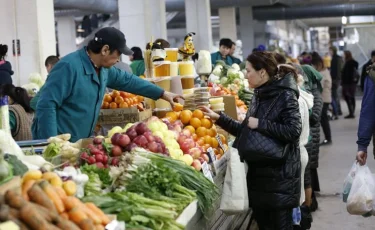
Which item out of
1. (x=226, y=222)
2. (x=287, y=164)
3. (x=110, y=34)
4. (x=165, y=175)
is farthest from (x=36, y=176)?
(x=226, y=222)

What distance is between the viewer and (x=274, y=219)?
496 cm

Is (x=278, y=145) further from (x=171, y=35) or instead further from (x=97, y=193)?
(x=171, y=35)

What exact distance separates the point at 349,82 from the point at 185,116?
1381cm

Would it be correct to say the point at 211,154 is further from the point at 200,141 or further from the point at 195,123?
the point at 195,123

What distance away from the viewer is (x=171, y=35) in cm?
3988

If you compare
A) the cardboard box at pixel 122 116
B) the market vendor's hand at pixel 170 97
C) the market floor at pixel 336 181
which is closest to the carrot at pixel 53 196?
the market vendor's hand at pixel 170 97

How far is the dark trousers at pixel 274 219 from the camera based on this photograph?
4.95m

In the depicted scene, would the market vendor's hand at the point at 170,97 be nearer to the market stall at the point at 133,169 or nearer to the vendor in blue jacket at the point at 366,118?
the market stall at the point at 133,169

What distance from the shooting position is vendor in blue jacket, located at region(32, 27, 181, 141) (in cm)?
494

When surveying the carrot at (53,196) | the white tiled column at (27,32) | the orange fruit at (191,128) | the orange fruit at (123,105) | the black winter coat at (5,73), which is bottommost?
the carrot at (53,196)

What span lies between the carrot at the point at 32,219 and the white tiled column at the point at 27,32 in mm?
7916

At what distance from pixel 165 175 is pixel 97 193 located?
0.53 metres

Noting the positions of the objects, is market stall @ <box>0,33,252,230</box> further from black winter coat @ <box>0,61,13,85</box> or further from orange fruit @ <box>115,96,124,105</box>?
black winter coat @ <box>0,61,13,85</box>

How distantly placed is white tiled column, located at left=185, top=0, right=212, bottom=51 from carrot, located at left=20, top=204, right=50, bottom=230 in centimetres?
1936
